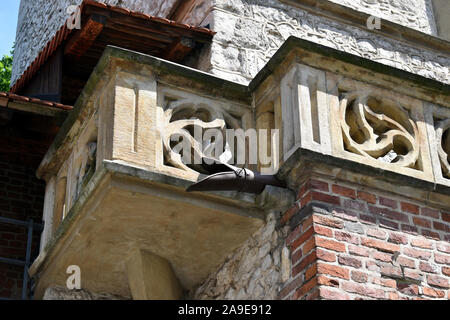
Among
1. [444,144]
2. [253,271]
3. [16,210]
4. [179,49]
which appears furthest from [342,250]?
[16,210]

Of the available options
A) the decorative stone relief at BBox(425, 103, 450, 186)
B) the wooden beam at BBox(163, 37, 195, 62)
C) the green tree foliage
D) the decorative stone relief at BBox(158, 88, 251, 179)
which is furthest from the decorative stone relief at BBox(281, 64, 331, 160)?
the green tree foliage

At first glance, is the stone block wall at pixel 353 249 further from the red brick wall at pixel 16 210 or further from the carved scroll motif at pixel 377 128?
the red brick wall at pixel 16 210

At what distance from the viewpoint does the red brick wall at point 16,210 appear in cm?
728

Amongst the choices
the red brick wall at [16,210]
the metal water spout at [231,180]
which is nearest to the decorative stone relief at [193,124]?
the metal water spout at [231,180]

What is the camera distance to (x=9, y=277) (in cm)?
729

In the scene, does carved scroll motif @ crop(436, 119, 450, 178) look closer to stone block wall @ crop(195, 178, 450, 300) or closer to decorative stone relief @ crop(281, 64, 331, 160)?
stone block wall @ crop(195, 178, 450, 300)

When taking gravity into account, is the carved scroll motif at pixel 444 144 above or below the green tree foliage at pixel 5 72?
below

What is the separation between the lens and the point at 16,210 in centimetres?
772

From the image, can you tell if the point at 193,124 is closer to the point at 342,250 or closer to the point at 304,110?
the point at 304,110

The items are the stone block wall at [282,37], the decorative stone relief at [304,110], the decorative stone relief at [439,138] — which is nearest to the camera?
the decorative stone relief at [304,110]

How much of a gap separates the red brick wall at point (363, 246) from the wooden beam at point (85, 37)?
235 cm

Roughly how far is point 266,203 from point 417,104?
1.28 m

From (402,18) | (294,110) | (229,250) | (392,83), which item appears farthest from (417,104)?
(402,18)
